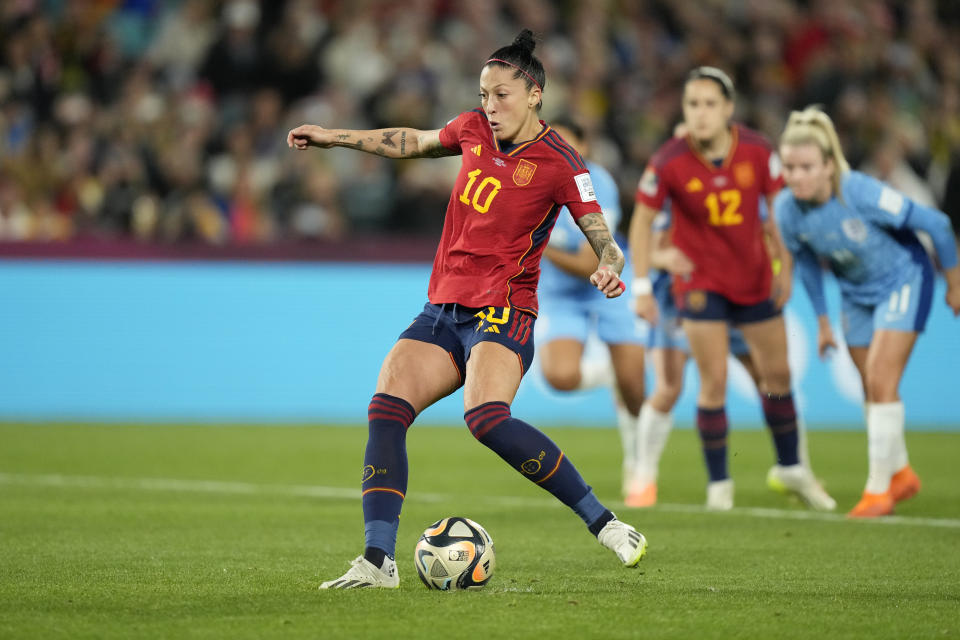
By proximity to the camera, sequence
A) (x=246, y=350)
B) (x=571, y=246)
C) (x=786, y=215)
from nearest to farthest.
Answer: (x=786, y=215) → (x=571, y=246) → (x=246, y=350)

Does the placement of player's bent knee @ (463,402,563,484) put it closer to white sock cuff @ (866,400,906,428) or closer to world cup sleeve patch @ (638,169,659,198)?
world cup sleeve patch @ (638,169,659,198)

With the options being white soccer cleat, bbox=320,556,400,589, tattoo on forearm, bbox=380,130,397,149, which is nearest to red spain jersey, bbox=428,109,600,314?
tattoo on forearm, bbox=380,130,397,149

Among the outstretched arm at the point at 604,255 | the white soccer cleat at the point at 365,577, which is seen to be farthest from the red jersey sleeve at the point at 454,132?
the white soccer cleat at the point at 365,577

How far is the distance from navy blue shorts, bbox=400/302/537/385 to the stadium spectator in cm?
309

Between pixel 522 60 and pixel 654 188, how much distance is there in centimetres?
283

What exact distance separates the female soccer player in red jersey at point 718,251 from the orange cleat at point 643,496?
0.41 m

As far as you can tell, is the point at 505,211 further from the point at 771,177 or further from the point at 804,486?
the point at 804,486

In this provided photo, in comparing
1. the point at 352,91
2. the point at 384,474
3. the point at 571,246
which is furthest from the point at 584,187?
the point at 352,91

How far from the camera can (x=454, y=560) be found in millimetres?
5586

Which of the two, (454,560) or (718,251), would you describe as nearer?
(454,560)

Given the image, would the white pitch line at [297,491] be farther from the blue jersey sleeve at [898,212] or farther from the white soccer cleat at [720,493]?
the blue jersey sleeve at [898,212]

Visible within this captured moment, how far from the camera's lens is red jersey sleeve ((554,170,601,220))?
19.2 ft

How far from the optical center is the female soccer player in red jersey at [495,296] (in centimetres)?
569

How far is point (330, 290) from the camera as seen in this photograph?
14.4 meters
